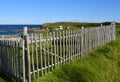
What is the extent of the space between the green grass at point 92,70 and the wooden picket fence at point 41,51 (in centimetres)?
35

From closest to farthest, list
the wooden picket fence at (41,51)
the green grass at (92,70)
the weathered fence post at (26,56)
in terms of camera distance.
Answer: the weathered fence post at (26,56) < the wooden picket fence at (41,51) < the green grass at (92,70)

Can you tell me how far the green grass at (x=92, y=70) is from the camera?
1064cm

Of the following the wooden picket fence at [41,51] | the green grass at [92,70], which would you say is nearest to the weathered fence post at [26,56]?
the wooden picket fence at [41,51]

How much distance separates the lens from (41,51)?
1059 centimetres

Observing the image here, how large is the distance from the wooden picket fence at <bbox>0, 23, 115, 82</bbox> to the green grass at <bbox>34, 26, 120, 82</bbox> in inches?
13.9

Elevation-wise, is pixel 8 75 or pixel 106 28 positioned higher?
pixel 106 28

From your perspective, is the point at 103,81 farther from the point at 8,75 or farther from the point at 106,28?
the point at 106,28

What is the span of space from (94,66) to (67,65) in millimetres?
1588

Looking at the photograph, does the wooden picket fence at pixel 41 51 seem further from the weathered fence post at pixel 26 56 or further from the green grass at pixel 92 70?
the green grass at pixel 92 70

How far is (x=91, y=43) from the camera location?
653 inches

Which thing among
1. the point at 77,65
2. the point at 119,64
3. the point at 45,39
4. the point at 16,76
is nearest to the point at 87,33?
the point at 119,64

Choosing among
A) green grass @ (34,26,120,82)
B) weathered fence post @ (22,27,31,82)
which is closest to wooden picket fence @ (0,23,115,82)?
weathered fence post @ (22,27,31,82)

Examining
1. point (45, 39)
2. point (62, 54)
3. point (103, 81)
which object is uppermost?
point (45, 39)

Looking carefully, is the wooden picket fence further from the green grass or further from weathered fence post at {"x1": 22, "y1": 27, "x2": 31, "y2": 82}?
the green grass
